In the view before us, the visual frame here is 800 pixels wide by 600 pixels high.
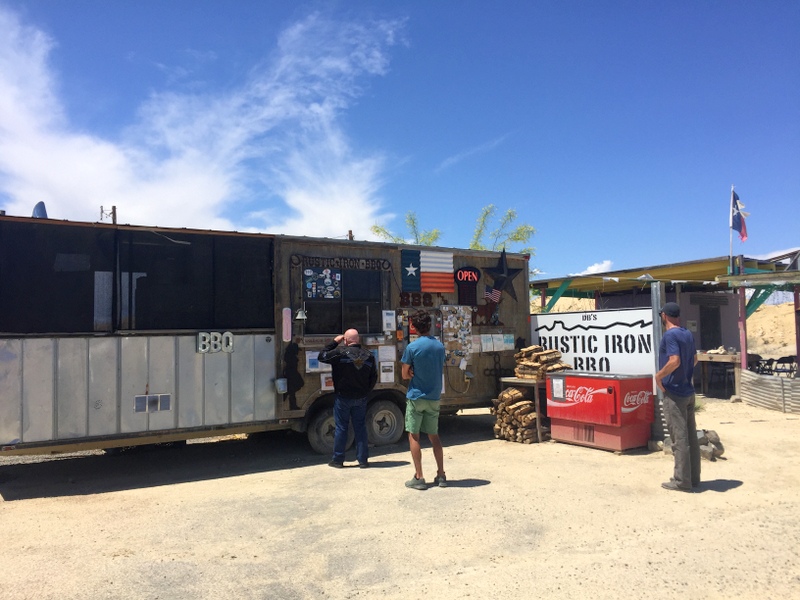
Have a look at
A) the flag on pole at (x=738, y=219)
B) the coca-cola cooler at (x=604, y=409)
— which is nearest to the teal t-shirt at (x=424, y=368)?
the coca-cola cooler at (x=604, y=409)

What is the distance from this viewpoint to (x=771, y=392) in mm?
11234

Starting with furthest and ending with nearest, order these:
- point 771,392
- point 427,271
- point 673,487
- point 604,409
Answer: point 771,392
point 427,271
point 604,409
point 673,487

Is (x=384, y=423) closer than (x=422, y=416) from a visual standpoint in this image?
No

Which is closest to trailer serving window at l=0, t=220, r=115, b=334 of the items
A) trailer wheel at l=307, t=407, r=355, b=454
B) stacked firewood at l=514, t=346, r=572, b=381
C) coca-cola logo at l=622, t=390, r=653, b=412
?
trailer wheel at l=307, t=407, r=355, b=454

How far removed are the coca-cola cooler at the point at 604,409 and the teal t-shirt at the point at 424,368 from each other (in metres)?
2.78

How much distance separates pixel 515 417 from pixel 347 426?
286 cm

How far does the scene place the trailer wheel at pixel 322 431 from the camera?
812 centimetres

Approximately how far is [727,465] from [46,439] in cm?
805

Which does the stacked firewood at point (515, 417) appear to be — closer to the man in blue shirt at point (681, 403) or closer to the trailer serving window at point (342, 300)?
the trailer serving window at point (342, 300)

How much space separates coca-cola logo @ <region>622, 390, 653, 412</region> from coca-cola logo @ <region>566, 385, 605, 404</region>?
327 millimetres

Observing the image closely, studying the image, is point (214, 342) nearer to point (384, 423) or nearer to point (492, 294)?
point (384, 423)

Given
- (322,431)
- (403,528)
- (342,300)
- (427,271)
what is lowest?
(403,528)

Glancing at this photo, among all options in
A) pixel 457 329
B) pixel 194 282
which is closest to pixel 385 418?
pixel 457 329

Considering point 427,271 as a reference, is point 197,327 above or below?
below
